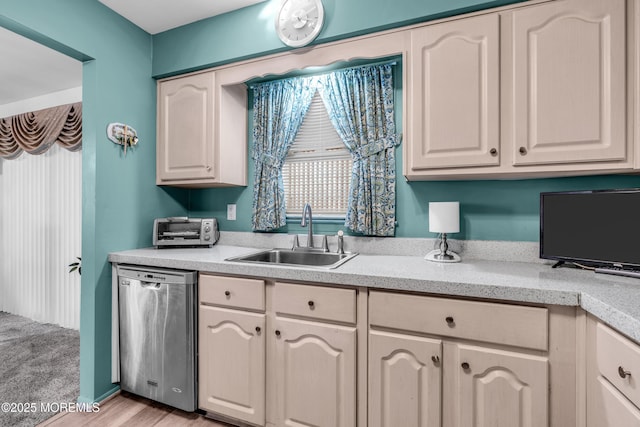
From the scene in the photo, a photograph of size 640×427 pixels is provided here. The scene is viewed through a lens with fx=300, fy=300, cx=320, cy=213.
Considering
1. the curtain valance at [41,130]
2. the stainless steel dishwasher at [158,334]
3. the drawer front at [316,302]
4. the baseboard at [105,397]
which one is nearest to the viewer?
the drawer front at [316,302]

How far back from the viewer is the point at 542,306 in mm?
1116

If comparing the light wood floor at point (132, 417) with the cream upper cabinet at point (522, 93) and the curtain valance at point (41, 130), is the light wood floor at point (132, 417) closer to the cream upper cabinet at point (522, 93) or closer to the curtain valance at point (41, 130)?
the cream upper cabinet at point (522, 93)

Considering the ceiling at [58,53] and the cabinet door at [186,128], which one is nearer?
the ceiling at [58,53]

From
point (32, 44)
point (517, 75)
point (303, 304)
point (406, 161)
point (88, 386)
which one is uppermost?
point (32, 44)

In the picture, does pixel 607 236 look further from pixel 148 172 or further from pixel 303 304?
pixel 148 172

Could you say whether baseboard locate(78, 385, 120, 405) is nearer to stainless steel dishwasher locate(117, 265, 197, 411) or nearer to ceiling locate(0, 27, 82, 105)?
stainless steel dishwasher locate(117, 265, 197, 411)

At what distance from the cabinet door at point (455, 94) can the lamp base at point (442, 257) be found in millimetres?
485

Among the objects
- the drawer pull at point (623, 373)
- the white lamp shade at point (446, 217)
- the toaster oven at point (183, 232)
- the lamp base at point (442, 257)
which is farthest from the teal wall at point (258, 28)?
the drawer pull at point (623, 373)

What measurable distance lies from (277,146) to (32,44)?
2.06 meters

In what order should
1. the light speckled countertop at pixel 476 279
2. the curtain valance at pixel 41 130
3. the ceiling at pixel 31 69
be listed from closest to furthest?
the light speckled countertop at pixel 476 279, the ceiling at pixel 31 69, the curtain valance at pixel 41 130

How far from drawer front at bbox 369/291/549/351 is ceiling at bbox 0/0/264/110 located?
2038 mm

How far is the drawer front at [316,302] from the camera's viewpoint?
1370 mm

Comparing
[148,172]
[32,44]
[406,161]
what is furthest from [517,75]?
[32,44]

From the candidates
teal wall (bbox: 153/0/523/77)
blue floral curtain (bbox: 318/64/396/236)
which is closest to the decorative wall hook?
teal wall (bbox: 153/0/523/77)
